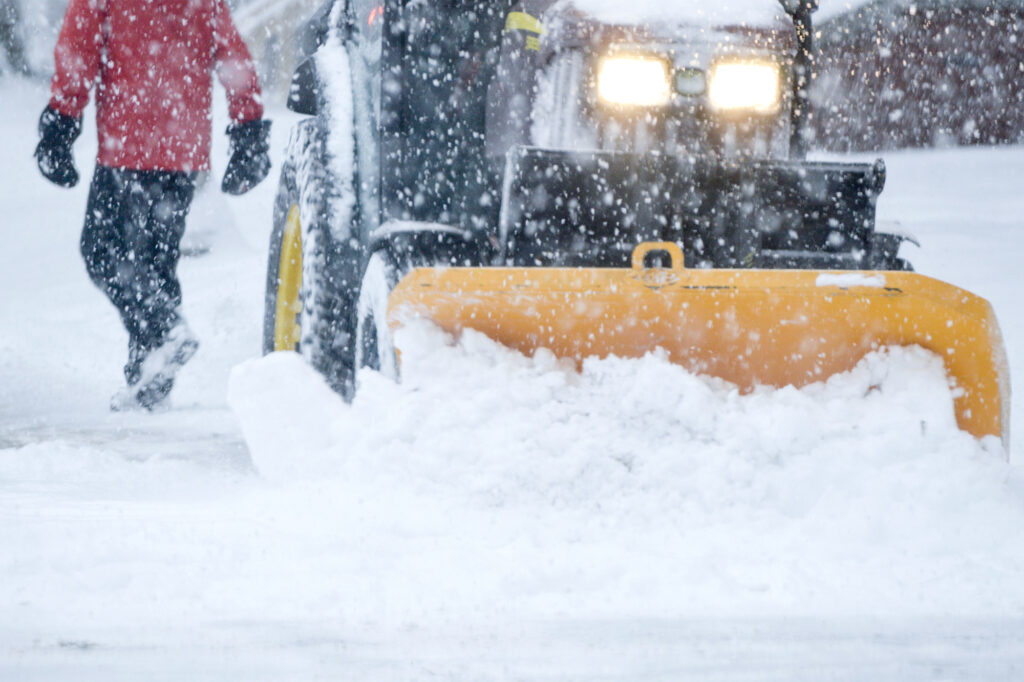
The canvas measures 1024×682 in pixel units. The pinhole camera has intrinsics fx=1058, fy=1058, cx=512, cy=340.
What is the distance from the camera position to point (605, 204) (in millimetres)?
2426

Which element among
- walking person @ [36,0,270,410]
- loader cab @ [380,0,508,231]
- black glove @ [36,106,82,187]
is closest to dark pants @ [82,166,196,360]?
walking person @ [36,0,270,410]

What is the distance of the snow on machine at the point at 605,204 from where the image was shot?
2.22 m

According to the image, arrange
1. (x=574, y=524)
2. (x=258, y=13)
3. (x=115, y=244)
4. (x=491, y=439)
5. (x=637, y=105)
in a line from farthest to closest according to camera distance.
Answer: (x=258, y=13)
(x=115, y=244)
(x=637, y=105)
(x=491, y=439)
(x=574, y=524)

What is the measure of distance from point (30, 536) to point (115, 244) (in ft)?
6.50

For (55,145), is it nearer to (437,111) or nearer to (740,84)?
(437,111)

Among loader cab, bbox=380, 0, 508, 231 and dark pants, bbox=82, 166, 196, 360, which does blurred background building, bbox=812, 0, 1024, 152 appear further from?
loader cab, bbox=380, 0, 508, 231

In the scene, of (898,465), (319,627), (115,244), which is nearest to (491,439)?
(319,627)

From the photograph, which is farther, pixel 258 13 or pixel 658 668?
pixel 258 13

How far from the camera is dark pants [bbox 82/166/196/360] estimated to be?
3.60 metres

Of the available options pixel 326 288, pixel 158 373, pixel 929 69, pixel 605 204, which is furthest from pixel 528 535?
pixel 929 69

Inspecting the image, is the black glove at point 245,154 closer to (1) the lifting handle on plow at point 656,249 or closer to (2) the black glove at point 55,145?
(2) the black glove at point 55,145

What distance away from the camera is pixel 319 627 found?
1.55 metres

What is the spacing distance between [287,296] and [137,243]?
0.71 metres

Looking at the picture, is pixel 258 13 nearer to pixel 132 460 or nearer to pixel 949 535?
pixel 132 460
